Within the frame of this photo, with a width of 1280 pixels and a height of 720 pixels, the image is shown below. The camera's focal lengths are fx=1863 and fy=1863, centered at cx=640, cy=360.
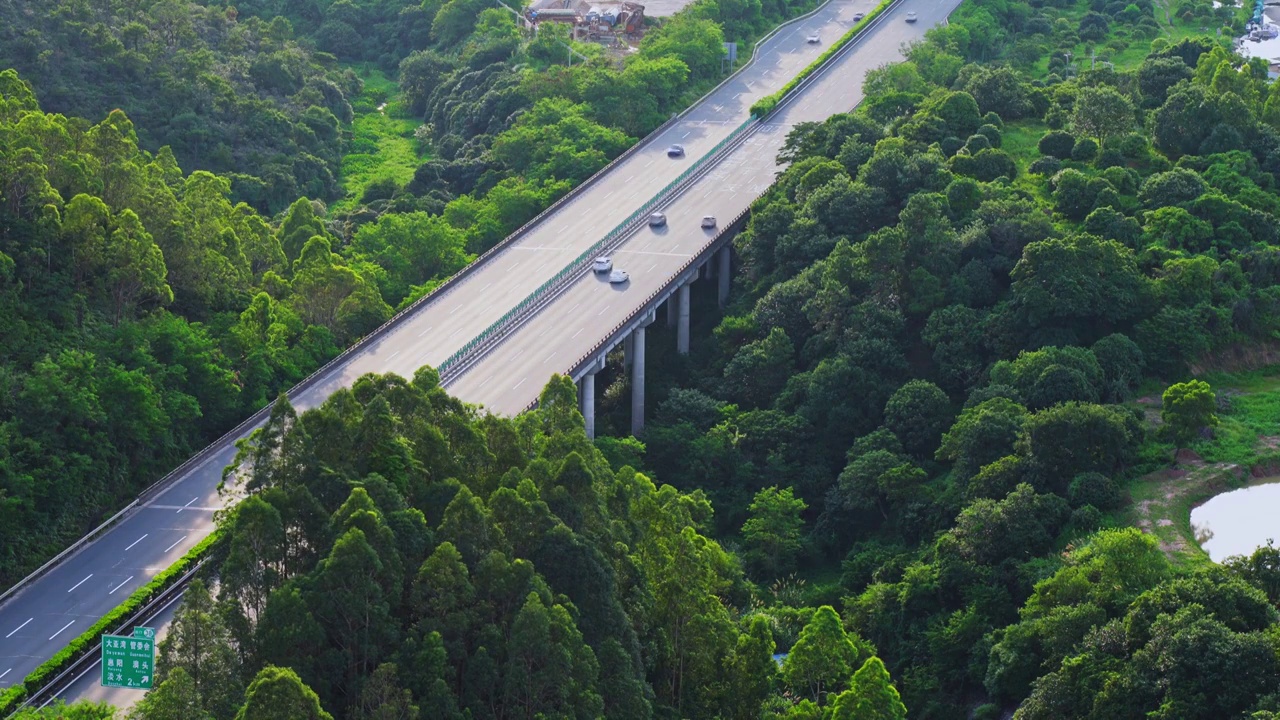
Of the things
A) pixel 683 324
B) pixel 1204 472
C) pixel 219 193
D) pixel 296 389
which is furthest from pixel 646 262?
pixel 1204 472

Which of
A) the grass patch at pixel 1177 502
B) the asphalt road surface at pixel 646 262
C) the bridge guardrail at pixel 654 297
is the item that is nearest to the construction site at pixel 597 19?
the asphalt road surface at pixel 646 262

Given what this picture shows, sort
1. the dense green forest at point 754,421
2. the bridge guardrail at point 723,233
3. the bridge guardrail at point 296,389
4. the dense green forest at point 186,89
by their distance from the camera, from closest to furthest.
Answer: the dense green forest at point 754,421
the bridge guardrail at point 296,389
the bridge guardrail at point 723,233
the dense green forest at point 186,89

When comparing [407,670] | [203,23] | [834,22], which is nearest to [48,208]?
[407,670]

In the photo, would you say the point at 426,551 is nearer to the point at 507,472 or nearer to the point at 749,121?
the point at 507,472

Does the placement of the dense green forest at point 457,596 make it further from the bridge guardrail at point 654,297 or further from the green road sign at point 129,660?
the bridge guardrail at point 654,297

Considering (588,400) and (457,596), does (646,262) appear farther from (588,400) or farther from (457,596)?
(457,596)

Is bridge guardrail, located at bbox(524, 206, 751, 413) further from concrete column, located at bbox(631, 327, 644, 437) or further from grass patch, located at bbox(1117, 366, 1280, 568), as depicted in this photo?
grass patch, located at bbox(1117, 366, 1280, 568)

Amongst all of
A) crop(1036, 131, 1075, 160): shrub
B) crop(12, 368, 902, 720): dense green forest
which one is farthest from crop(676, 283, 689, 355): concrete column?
crop(12, 368, 902, 720): dense green forest
